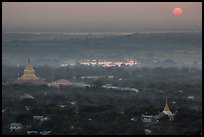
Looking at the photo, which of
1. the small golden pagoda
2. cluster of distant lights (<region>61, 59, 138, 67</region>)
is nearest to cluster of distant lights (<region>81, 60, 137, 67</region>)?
cluster of distant lights (<region>61, 59, 138, 67</region>)

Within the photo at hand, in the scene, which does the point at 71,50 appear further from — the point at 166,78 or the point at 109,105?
the point at 109,105

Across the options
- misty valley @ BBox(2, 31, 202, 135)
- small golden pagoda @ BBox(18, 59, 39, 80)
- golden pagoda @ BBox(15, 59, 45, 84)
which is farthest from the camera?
small golden pagoda @ BBox(18, 59, 39, 80)

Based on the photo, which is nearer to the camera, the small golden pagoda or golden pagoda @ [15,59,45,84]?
golden pagoda @ [15,59,45,84]

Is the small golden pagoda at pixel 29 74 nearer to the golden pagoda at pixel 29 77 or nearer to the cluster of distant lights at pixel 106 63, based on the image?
the golden pagoda at pixel 29 77

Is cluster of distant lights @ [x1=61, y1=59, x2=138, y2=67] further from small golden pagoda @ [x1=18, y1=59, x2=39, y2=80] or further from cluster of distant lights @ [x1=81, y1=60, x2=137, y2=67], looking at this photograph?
small golden pagoda @ [x1=18, y1=59, x2=39, y2=80]

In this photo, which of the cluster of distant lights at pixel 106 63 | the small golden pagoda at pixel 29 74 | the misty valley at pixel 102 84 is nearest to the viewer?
the misty valley at pixel 102 84

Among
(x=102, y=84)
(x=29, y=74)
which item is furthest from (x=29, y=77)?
(x=102, y=84)

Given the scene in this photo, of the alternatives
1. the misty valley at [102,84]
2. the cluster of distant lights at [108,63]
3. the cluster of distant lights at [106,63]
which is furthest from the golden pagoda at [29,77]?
the cluster of distant lights at [108,63]

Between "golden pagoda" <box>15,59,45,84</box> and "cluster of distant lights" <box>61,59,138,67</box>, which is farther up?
"cluster of distant lights" <box>61,59,138,67</box>
